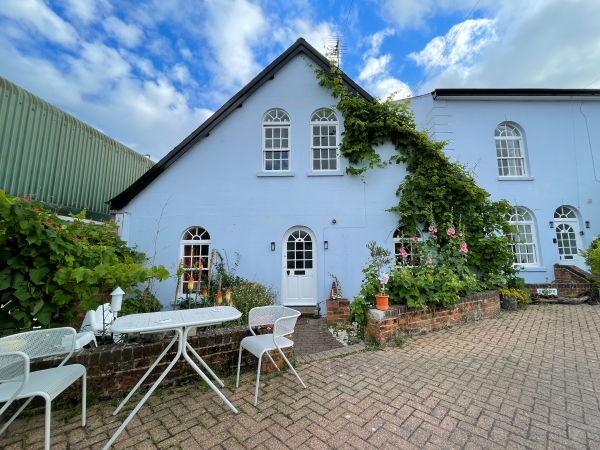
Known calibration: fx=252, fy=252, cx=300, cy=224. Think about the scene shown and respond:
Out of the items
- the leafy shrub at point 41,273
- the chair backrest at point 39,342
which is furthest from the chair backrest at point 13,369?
Answer: the leafy shrub at point 41,273

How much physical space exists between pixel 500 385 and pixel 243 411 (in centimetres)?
287

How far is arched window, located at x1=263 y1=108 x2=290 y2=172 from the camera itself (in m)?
7.62

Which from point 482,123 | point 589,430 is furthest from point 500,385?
point 482,123

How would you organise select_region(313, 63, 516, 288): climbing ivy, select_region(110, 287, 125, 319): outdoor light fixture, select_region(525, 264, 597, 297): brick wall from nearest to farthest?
1. select_region(110, 287, 125, 319): outdoor light fixture
2. select_region(313, 63, 516, 288): climbing ivy
3. select_region(525, 264, 597, 297): brick wall

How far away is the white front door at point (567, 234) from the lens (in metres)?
8.72

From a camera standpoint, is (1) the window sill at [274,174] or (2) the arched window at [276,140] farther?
(2) the arched window at [276,140]

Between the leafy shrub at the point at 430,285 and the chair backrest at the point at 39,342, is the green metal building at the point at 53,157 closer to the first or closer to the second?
the chair backrest at the point at 39,342

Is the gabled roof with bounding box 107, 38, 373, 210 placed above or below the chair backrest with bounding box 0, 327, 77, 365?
above

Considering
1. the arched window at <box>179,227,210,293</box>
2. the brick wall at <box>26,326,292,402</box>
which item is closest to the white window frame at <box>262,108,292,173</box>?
the arched window at <box>179,227,210,293</box>

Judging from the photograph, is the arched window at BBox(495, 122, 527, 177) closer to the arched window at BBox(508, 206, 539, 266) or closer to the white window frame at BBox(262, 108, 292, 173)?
the arched window at BBox(508, 206, 539, 266)

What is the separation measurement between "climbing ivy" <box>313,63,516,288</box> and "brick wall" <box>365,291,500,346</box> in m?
1.35

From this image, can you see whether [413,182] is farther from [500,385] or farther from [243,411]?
[243,411]

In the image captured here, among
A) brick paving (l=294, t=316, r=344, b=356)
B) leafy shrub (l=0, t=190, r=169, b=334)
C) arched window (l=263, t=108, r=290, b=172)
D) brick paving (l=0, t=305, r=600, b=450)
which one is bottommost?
Result: brick paving (l=294, t=316, r=344, b=356)

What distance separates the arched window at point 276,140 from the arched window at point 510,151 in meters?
7.81
